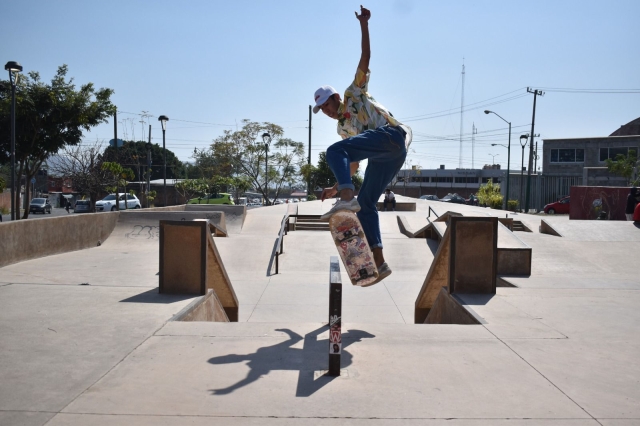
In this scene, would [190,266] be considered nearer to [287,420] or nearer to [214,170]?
[287,420]

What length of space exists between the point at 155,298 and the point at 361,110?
2.96 meters

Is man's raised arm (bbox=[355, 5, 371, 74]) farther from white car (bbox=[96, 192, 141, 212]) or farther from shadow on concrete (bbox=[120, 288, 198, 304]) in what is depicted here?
white car (bbox=[96, 192, 141, 212])

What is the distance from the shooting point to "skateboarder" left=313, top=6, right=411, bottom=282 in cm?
475

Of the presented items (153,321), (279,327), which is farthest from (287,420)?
(153,321)

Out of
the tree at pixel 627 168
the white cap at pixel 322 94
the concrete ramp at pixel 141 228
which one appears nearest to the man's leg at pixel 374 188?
the white cap at pixel 322 94

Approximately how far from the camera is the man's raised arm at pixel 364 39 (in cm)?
523

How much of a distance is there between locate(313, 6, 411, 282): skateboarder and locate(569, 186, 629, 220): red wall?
24.7 metres

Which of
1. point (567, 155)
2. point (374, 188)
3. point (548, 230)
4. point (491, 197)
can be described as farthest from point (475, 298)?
point (567, 155)

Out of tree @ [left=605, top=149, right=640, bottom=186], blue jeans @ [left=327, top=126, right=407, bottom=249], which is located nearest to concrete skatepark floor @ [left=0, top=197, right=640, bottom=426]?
blue jeans @ [left=327, top=126, right=407, bottom=249]

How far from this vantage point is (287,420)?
286 cm

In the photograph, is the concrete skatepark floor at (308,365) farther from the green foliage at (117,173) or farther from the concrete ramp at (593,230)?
A: the green foliage at (117,173)

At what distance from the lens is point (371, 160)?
17.4ft

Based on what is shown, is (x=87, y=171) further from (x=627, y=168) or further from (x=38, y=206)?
(x=627, y=168)

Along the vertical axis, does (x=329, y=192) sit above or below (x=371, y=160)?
below
